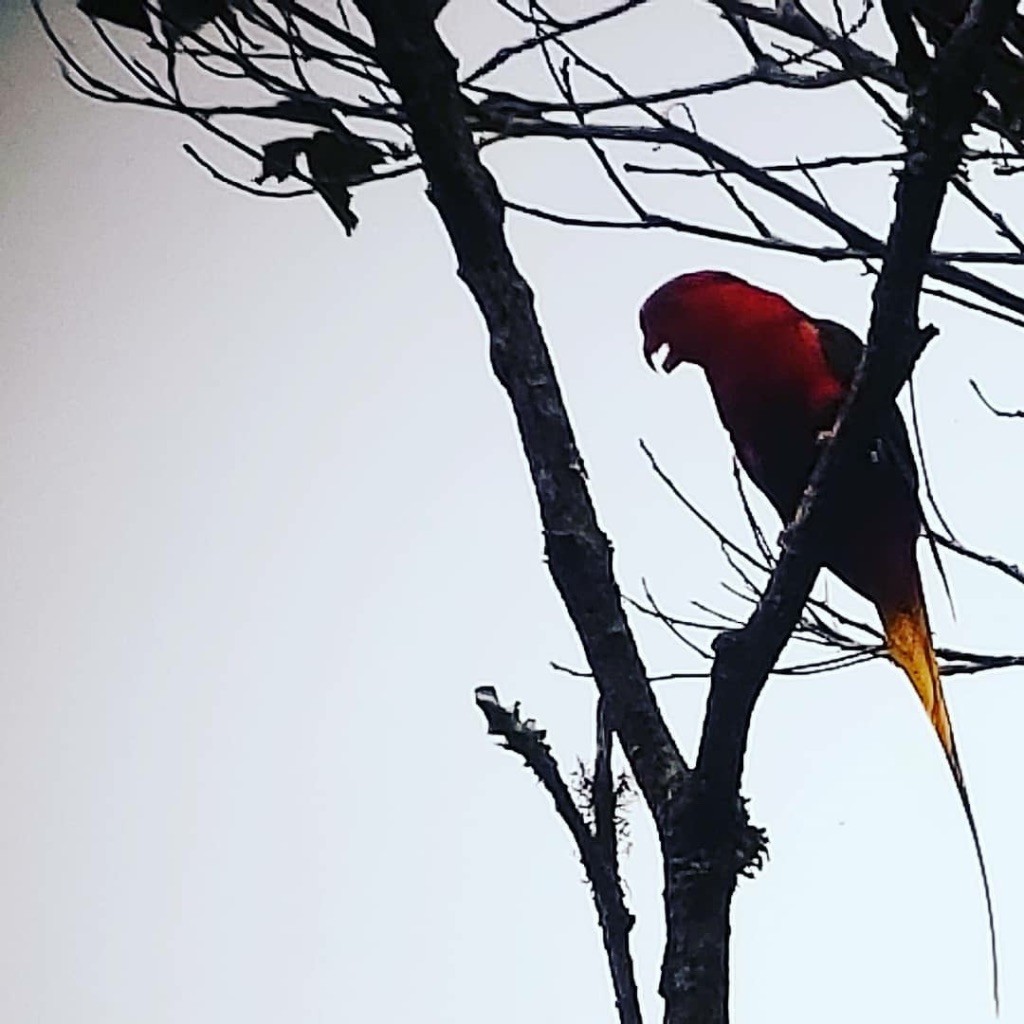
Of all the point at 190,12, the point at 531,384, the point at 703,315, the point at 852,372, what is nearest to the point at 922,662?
the point at 852,372

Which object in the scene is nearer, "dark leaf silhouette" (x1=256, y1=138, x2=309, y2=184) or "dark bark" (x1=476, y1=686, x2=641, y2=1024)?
"dark bark" (x1=476, y1=686, x2=641, y2=1024)

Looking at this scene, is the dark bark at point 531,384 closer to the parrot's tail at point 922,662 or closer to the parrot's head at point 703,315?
the parrot's tail at point 922,662

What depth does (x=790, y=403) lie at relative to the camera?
3.68ft

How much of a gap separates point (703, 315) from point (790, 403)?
0.12 m

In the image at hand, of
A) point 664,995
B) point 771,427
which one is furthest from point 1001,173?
point 664,995

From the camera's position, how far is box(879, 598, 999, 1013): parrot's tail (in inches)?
33.8

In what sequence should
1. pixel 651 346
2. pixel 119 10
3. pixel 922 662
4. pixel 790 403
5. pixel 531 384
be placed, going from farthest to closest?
pixel 651 346
pixel 790 403
pixel 922 662
pixel 119 10
pixel 531 384

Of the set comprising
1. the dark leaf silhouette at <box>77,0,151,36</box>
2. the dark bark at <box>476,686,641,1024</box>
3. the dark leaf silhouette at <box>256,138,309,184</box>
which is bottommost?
the dark bark at <box>476,686,641,1024</box>

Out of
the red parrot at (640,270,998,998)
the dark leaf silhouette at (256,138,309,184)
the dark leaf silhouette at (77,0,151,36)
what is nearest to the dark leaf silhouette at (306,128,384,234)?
the dark leaf silhouette at (256,138,309,184)

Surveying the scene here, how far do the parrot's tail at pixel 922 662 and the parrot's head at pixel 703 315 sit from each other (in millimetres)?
263

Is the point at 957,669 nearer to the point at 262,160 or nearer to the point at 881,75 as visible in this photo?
the point at 881,75

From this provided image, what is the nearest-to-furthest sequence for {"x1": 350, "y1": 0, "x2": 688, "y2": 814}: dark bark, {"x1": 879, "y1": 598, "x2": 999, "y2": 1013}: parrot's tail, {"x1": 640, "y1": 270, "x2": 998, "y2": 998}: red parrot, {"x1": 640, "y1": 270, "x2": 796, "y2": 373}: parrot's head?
{"x1": 350, "y1": 0, "x2": 688, "y2": 814}: dark bark → {"x1": 879, "y1": 598, "x2": 999, "y2": 1013}: parrot's tail → {"x1": 640, "y1": 270, "x2": 998, "y2": 998}: red parrot → {"x1": 640, "y1": 270, "x2": 796, "y2": 373}: parrot's head

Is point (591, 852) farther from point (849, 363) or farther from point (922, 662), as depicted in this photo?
point (849, 363)

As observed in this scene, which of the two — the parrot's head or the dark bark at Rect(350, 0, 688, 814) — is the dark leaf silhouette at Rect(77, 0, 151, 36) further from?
the parrot's head
